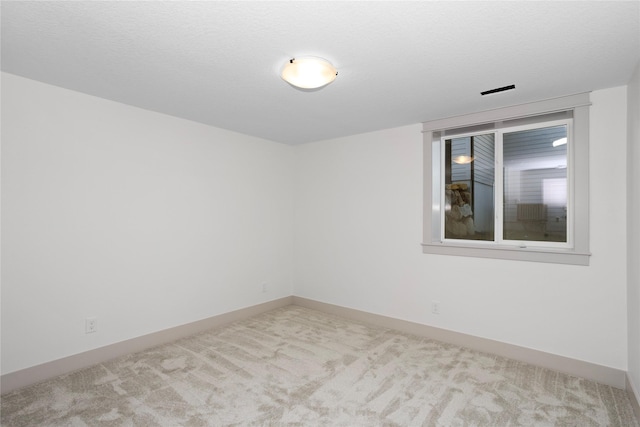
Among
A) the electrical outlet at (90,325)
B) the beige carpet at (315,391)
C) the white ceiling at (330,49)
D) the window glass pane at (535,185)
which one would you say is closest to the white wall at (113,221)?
the electrical outlet at (90,325)

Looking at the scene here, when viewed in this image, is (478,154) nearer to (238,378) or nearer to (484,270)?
(484,270)

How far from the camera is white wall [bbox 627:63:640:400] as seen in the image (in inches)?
89.2

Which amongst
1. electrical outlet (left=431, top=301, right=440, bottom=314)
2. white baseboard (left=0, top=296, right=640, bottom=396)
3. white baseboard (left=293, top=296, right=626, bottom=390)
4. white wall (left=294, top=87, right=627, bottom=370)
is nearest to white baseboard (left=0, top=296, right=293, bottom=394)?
white baseboard (left=0, top=296, right=640, bottom=396)

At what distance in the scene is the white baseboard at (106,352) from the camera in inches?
98.5

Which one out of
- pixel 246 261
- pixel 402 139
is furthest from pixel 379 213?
pixel 246 261

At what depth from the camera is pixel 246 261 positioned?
434 cm

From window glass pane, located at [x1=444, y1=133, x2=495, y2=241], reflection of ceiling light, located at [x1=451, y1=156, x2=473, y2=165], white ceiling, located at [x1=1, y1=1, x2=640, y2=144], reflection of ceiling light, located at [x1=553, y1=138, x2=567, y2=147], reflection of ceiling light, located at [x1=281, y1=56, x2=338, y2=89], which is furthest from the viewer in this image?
reflection of ceiling light, located at [x1=451, y1=156, x2=473, y2=165]

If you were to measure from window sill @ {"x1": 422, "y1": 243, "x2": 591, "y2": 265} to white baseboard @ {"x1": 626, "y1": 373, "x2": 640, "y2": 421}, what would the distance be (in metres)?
0.94

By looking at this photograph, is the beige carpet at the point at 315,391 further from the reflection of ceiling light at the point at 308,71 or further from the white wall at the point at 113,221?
the reflection of ceiling light at the point at 308,71

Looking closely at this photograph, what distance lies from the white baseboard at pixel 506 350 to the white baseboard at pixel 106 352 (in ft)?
5.11

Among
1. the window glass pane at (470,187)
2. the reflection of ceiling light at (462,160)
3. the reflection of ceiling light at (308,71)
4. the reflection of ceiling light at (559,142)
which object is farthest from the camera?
the reflection of ceiling light at (462,160)

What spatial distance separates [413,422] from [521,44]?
252 centimetres

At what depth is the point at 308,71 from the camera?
2205 mm

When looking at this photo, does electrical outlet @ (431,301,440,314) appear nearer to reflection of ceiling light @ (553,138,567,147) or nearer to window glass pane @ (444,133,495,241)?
window glass pane @ (444,133,495,241)
